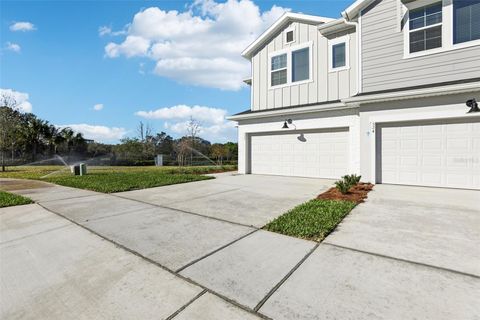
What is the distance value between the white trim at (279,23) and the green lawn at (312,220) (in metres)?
8.48

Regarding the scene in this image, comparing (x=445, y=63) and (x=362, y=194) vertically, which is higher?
(x=445, y=63)

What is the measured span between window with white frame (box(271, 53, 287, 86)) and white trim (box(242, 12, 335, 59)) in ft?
3.74

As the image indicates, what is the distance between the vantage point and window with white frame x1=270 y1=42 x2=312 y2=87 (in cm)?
1059

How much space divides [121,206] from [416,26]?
10.0 metres

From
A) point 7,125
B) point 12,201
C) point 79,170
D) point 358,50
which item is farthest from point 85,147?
point 358,50

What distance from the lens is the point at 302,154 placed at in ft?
34.2

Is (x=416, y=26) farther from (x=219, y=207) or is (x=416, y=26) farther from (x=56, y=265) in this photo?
(x=56, y=265)

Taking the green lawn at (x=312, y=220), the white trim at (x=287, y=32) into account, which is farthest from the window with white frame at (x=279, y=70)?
the green lawn at (x=312, y=220)

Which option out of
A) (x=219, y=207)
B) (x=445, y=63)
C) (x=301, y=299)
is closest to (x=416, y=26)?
(x=445, y=63)

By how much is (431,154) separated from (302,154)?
14.5ft

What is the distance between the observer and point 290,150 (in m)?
10.8

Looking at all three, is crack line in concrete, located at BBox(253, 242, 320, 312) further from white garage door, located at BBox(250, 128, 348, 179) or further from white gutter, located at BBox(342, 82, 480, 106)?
white garage door, located at BBox(250, 128, 348, 179)

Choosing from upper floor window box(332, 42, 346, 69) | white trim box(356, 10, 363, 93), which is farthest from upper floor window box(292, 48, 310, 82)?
white trim box(356, 10, 363, 93)

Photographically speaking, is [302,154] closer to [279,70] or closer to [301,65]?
[301,65]
